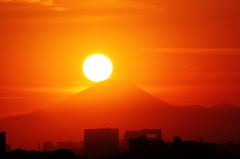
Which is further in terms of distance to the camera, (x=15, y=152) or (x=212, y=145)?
(x=212, y=145)

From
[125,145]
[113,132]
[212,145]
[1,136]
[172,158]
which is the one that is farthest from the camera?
[125,145]

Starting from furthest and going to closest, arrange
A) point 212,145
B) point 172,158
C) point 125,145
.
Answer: point 125,145, point 212,145, point 172,158

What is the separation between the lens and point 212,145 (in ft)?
319

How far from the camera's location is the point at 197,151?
8144cm

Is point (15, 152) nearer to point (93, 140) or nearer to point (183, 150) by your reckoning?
point (183, 150)

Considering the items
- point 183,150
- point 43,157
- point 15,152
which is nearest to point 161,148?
point 183,150

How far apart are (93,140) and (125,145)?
23.2 metres

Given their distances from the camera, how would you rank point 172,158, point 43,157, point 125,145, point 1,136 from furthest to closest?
point 125,145, point 1,136, point 172,158, point 43,157

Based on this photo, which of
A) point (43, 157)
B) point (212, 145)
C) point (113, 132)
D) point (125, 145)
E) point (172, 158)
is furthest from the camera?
point (125, 145)

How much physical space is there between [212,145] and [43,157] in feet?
119

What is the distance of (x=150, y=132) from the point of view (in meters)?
197

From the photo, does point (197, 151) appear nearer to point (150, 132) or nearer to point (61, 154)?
point (61, 154)

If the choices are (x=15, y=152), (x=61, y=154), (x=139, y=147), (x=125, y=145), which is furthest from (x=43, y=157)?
(x=125, y=145)

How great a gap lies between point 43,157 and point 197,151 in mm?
22277
